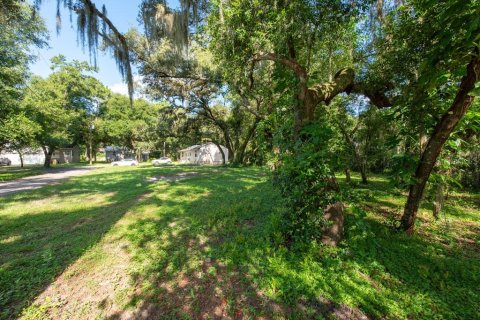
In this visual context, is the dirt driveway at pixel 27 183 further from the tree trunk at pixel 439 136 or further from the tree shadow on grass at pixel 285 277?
the tree trunk at pixel 439 136

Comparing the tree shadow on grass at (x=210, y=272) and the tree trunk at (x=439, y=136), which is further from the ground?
the tree trunk at (x=439, y=136)

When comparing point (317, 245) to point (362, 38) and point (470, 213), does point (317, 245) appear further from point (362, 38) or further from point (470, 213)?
point (362, 38)

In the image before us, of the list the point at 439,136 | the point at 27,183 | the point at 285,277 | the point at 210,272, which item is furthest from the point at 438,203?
the point at 27,183

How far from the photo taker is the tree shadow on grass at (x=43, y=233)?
2637 mm

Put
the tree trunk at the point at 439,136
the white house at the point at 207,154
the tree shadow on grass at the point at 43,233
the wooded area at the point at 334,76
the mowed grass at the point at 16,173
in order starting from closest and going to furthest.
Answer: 1. the tree shadow on grass at the point at 43,233
2. the tree trunk at the point at 439,136
3. the wooded area at the point at 334,76
4. the mowed grass at the point at 16,173
5. the white house at the point at 207,154

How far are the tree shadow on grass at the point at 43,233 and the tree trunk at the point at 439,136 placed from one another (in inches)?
216

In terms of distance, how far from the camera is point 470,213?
5.49 meters

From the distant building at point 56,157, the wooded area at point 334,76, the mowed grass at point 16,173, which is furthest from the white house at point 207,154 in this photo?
the wooded area at point 334,76

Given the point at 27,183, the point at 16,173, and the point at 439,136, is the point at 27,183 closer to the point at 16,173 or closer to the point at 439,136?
the point at 16,173

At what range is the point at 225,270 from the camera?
9.45ft

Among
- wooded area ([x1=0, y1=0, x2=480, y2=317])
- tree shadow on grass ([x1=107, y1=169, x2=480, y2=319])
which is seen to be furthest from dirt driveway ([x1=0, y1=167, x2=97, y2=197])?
tree shadow on grass ([x1=107, y1=169, x2=480, y2=319])

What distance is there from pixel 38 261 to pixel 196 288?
2.48 m

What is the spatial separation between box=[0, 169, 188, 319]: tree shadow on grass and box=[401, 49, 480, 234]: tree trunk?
550cm

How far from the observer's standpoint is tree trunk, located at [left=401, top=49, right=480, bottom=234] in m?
2.84
